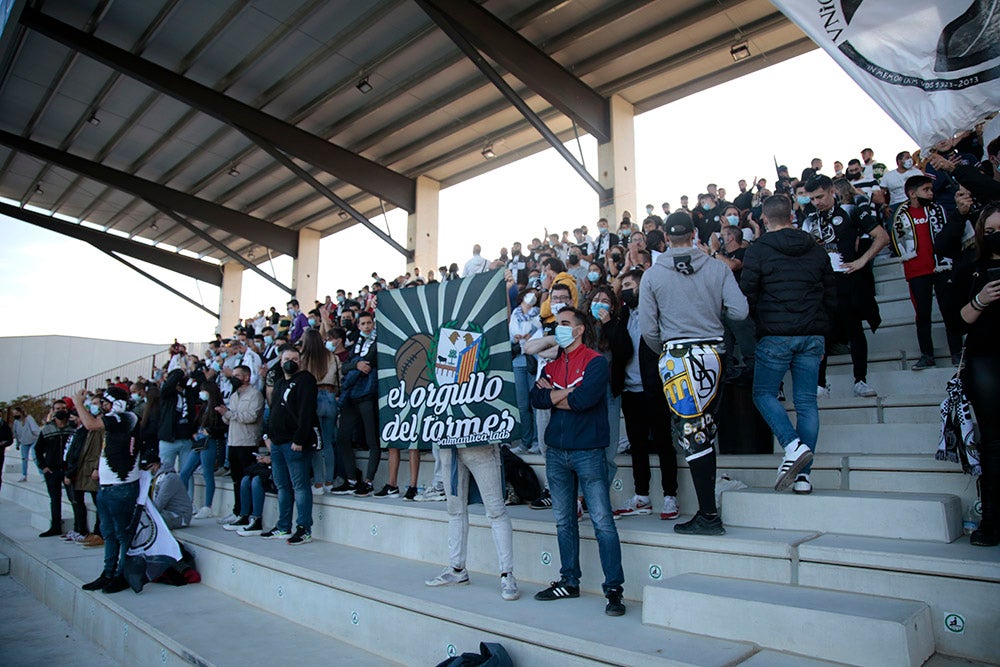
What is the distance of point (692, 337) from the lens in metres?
3.54

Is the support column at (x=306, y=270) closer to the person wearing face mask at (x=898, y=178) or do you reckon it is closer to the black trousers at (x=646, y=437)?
the person wearing face mask at (x=898, y=178)

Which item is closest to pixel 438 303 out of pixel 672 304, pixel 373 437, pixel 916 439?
pixel 672 304

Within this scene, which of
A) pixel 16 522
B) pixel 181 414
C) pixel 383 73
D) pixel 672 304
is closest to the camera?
pixel 672 304

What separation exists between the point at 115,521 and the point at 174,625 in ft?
5.45

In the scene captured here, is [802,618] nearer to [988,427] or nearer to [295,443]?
[988,427]

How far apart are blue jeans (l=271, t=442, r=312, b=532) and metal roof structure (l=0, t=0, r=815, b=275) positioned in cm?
827

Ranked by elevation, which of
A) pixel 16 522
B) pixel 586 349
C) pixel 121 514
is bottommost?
pixel 16 522

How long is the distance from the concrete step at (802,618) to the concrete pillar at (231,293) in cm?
2444

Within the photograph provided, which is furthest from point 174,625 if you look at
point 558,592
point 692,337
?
point 692,337

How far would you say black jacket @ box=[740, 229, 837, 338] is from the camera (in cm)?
358

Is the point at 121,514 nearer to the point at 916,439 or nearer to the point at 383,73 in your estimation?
the point at 916,439

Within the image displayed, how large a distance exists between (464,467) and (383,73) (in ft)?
38.1

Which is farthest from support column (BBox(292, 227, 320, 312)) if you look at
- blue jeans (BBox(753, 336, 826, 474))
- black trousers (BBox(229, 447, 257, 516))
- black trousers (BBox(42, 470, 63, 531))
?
blue jeans (BBox(753, 336, 826, 474))

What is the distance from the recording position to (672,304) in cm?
361
